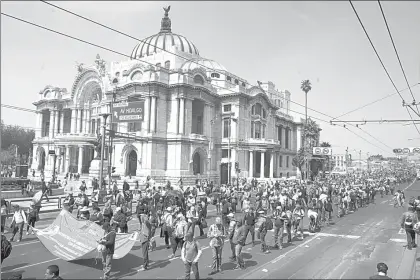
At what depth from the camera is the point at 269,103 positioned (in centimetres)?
5906

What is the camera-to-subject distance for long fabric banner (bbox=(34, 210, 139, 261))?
9.77 metres

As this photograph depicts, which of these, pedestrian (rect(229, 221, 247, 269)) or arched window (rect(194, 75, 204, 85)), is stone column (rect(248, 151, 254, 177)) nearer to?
arched window (rect(194, 75, 204, 85))

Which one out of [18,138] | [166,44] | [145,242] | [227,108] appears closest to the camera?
[145,242]

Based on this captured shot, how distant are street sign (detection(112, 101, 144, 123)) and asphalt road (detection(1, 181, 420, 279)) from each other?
12536mm

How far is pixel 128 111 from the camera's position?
25359 mm

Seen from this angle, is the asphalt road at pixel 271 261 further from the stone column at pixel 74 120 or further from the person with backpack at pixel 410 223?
the stone column at pixel 74 120

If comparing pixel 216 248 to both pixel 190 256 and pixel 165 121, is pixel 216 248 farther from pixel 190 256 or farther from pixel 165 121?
pixel 165 121

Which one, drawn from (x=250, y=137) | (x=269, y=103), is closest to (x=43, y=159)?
(x=250, y=137)

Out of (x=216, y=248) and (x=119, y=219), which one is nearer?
(x=216, y=248)

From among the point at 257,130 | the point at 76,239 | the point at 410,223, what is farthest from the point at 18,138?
the point at 410,223

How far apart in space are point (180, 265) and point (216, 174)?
134ft

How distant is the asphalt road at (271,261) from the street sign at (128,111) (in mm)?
12536

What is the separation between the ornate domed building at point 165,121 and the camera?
4434cm

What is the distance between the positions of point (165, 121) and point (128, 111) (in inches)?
808
